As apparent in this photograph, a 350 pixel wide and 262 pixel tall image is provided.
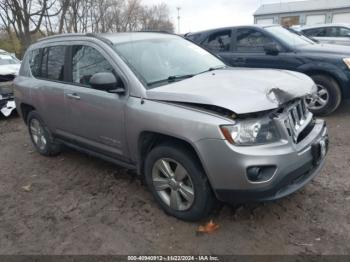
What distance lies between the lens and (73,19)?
3028cm

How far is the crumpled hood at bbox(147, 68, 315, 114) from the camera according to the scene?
9.12ft

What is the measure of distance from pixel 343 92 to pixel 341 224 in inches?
145

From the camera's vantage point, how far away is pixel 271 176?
2729mm

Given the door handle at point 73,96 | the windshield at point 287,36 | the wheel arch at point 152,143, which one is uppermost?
the windshield at point 287,36

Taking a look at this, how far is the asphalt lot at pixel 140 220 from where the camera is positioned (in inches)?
117

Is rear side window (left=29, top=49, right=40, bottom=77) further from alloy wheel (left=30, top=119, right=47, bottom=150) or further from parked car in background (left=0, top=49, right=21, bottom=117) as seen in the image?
parked car in background (left=0, top=49, right=21, bottom=117)

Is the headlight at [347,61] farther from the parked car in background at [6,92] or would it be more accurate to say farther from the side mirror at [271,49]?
the parked car in background at [6,92]

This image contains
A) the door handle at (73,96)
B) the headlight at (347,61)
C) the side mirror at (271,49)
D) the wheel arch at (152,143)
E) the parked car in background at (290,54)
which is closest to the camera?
the wheel arch at (152,143)

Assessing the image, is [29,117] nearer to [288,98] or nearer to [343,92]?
[288,98]

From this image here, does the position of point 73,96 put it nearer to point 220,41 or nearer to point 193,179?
point 193,179

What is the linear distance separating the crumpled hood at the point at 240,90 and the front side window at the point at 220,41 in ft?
12.7

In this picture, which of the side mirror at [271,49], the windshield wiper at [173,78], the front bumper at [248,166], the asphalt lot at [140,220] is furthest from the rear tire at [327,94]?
the front bumper at [248,166]

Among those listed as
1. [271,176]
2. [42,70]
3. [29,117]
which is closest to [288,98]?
[271,176]

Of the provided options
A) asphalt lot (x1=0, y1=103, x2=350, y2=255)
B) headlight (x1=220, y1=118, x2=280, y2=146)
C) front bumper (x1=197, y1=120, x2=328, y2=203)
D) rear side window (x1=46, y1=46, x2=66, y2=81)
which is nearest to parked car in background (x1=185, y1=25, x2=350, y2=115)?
asphalt lot (x1=0, y1=103, x2=350, y2=255)
